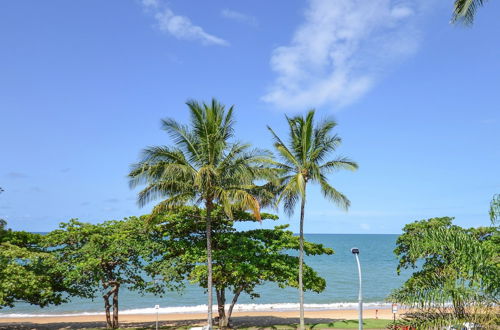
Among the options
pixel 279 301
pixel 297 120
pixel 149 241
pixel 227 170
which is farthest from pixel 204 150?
pixel 279 301

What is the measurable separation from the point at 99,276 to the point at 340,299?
105ft

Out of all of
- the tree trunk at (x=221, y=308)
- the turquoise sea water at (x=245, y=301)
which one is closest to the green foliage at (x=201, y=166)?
the tree trunk at (x=221, y=308)

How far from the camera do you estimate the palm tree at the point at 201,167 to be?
19.3 m

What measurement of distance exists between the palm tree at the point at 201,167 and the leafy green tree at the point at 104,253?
4.08 meters

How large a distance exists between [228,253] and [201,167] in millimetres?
6167

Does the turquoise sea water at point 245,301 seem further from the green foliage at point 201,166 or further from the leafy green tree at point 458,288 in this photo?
the leafy green tree at point 458,288

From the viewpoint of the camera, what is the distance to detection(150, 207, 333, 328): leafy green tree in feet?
73.9

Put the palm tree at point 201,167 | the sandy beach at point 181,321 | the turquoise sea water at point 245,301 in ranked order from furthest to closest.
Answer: the turquoise sea water at point 245,301, the sandy beach at point 181,321, the palm tree at point 201,167

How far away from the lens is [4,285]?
803 inches

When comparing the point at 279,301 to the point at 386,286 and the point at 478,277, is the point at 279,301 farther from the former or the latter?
the point at 478,277

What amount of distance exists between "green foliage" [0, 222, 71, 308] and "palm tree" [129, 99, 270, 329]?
8.19 m

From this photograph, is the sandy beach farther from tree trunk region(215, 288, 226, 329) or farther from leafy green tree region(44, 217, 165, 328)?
leafy green tree region(44, 217, 165, 328)

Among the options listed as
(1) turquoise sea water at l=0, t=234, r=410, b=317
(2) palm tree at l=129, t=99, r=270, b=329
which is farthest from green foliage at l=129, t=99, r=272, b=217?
(1) turquoise sea water at l=0, t=234, r=410, b=317

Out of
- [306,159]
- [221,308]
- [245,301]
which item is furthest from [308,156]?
[245,301]
